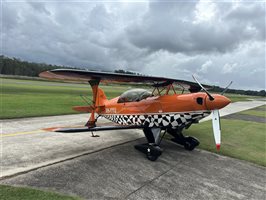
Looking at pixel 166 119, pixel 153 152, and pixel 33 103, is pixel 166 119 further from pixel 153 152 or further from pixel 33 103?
pixel 33 103

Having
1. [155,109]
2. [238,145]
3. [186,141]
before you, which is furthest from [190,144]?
[238,145]

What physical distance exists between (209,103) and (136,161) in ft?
8.51

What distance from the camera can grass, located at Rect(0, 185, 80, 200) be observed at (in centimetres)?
339

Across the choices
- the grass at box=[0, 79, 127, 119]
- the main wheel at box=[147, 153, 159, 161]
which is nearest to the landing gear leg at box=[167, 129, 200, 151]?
the main wheel at box=[147, 153, 159, 161]

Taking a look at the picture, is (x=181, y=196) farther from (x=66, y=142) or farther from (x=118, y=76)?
(x=66, y=142)

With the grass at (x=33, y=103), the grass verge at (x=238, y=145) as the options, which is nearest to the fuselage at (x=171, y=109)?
the grass verge at (x=238, y=145)

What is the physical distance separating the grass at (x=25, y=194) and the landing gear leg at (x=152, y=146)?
2.73 m

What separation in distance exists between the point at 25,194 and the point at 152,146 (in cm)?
346

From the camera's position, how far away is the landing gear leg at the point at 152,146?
19.0 ft

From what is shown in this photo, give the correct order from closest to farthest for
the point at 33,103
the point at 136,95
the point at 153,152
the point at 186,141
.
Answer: the point at 153,152
the point at 136,95
the point at 186,141
the point at 33,103

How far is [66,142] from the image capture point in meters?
6.74

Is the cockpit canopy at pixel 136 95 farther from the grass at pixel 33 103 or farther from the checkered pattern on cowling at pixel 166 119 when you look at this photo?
the grass at pixel 33 103

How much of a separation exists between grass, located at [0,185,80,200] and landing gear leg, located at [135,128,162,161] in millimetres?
2735

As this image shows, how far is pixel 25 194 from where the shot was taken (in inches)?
138
